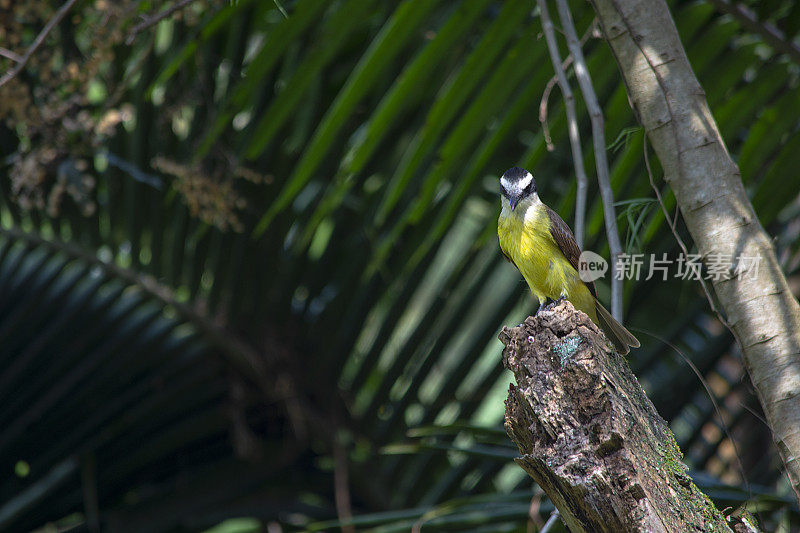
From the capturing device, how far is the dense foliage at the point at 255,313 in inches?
131

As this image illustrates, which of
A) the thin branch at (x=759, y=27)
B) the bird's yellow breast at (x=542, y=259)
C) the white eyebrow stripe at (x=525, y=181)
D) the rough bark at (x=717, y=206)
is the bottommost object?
the rough bark at (x=717, y=206)

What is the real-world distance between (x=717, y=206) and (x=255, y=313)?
2.56 m

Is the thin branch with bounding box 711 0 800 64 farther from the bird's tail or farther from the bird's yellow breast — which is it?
the bird's tail

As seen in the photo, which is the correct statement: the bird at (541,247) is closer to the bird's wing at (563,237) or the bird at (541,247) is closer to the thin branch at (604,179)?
the bird's wing at (563,237)

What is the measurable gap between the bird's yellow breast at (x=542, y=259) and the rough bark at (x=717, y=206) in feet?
3.67

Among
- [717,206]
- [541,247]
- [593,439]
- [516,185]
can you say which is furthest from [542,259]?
[593,439]

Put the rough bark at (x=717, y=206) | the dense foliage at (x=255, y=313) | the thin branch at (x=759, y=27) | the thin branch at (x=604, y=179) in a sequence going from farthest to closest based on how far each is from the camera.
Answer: the dense foliage at (x=255, y=313) < the thin branch at (x=759, y=27) < the thin branch at (x=604, y=179) < the rough bark at (x=717, y=206)

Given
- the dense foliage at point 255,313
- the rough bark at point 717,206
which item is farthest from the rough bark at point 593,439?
the dense foliage at point 255,313

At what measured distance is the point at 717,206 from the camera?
1.65 m

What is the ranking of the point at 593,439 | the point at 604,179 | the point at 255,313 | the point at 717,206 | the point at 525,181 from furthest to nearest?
the point at 255,313, the point at 525,181, the point at 604,179, the point at 717,206, the point at 593,439

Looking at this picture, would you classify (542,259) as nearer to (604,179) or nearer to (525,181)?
(525,181)

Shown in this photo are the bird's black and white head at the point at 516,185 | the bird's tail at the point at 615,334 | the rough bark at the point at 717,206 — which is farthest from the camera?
the bird's black and white head at the point at 516,185

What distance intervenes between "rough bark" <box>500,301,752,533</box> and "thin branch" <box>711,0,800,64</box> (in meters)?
1.37

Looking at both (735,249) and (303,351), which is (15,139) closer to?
(303,351)
